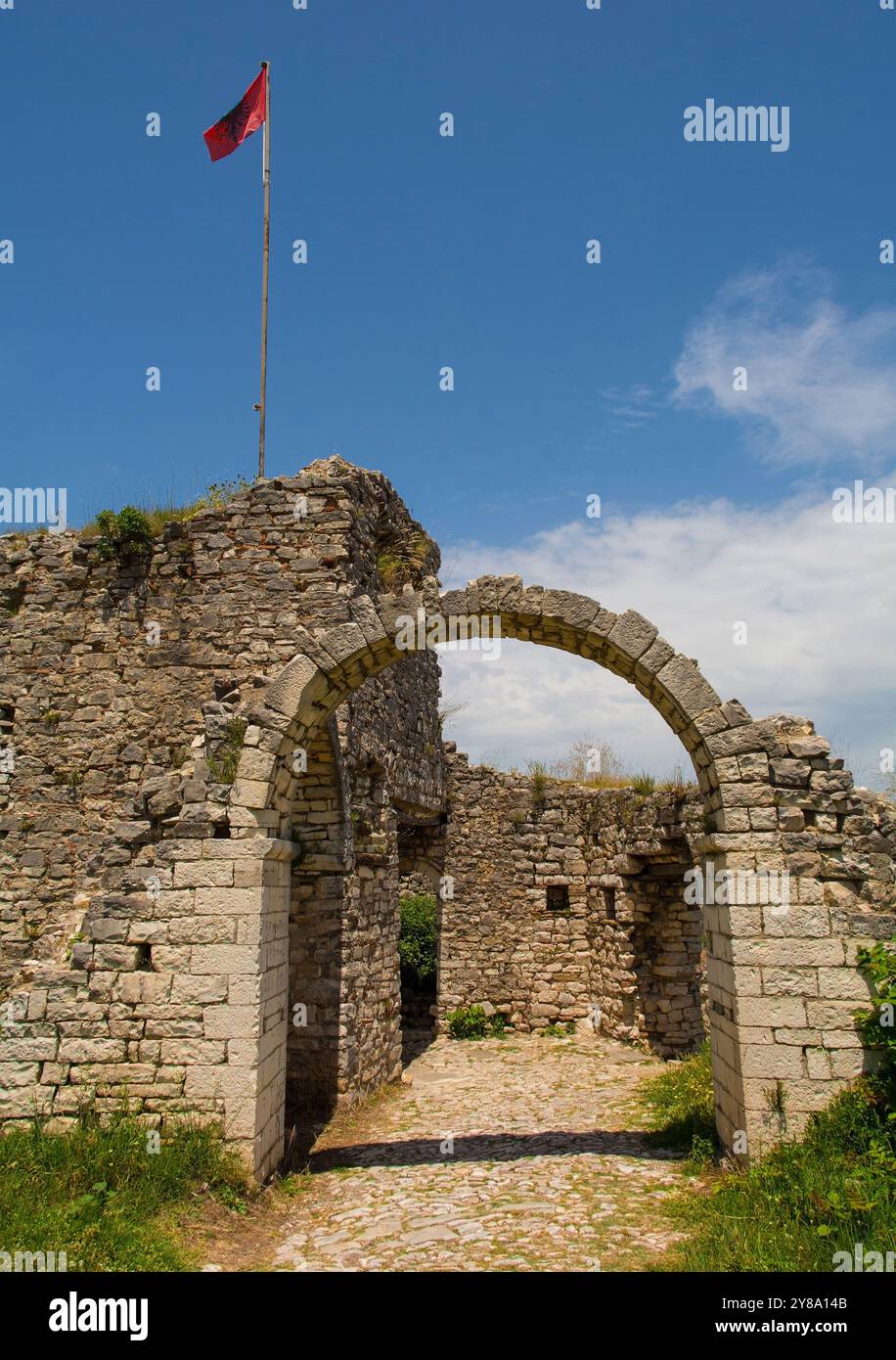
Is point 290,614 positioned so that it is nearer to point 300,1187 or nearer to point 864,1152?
point 300,1187

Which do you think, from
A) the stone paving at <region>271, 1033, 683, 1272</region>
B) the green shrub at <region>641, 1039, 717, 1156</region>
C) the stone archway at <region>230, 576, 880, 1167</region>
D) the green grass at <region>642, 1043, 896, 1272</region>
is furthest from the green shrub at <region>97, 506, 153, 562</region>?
the green grass at <region>642, 1043, 896, 1272</region>

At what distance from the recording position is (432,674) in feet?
47.6

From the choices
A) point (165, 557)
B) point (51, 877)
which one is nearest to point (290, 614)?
point (165, 557)

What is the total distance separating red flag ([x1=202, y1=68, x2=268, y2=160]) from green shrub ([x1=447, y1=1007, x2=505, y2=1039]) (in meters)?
13.7

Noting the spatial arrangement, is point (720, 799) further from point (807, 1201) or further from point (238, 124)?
point (238, 124)

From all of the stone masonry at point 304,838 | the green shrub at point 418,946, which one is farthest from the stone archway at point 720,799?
the green shrub at point 418,946

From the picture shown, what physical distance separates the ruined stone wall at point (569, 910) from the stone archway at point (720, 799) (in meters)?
6.03

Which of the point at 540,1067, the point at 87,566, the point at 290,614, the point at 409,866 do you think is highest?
the point at 87,566

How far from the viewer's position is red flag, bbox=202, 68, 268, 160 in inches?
499

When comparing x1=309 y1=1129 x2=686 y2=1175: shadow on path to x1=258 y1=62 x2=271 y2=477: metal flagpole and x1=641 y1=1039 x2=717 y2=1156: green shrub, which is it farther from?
x1=258 y1=62 x2=271 y2=477: metal flagpole

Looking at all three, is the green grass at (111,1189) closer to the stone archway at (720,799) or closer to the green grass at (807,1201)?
the stone archway at (720,799)

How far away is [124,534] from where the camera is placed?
33.6 ft

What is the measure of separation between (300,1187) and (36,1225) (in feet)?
8.17

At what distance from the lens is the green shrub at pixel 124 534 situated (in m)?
10.2
